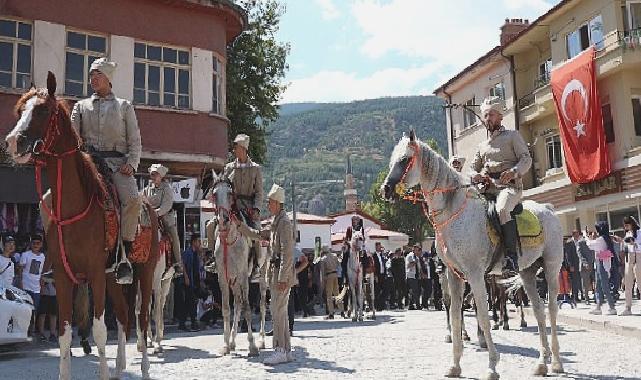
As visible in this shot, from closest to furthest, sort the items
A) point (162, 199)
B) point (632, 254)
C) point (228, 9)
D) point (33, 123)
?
point (33, 123)
point (162, 199)
point (632, 254)
point (228, 9)

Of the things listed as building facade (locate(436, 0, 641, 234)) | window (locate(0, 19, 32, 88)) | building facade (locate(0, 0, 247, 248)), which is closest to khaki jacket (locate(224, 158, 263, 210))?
building facade (locate(0, 0, 247, 248))

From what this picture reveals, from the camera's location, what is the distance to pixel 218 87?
831 inches

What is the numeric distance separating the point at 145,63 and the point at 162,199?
33.2ft

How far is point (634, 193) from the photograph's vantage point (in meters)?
23.5

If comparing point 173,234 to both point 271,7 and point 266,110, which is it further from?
point 271,7

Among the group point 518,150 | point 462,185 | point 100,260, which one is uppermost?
point 518,150

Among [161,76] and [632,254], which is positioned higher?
[161,76]

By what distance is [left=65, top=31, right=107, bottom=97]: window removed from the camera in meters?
18.0

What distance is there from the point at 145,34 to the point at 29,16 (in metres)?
3.47

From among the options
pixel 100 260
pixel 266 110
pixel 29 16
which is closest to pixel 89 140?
pixel 100 260

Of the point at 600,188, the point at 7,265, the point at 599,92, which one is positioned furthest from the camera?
the point at 599,92

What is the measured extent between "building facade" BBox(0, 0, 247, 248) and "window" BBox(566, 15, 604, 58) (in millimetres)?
15626

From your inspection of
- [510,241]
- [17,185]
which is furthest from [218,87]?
[510,241]

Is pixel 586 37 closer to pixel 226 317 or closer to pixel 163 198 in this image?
pixel 163 198
